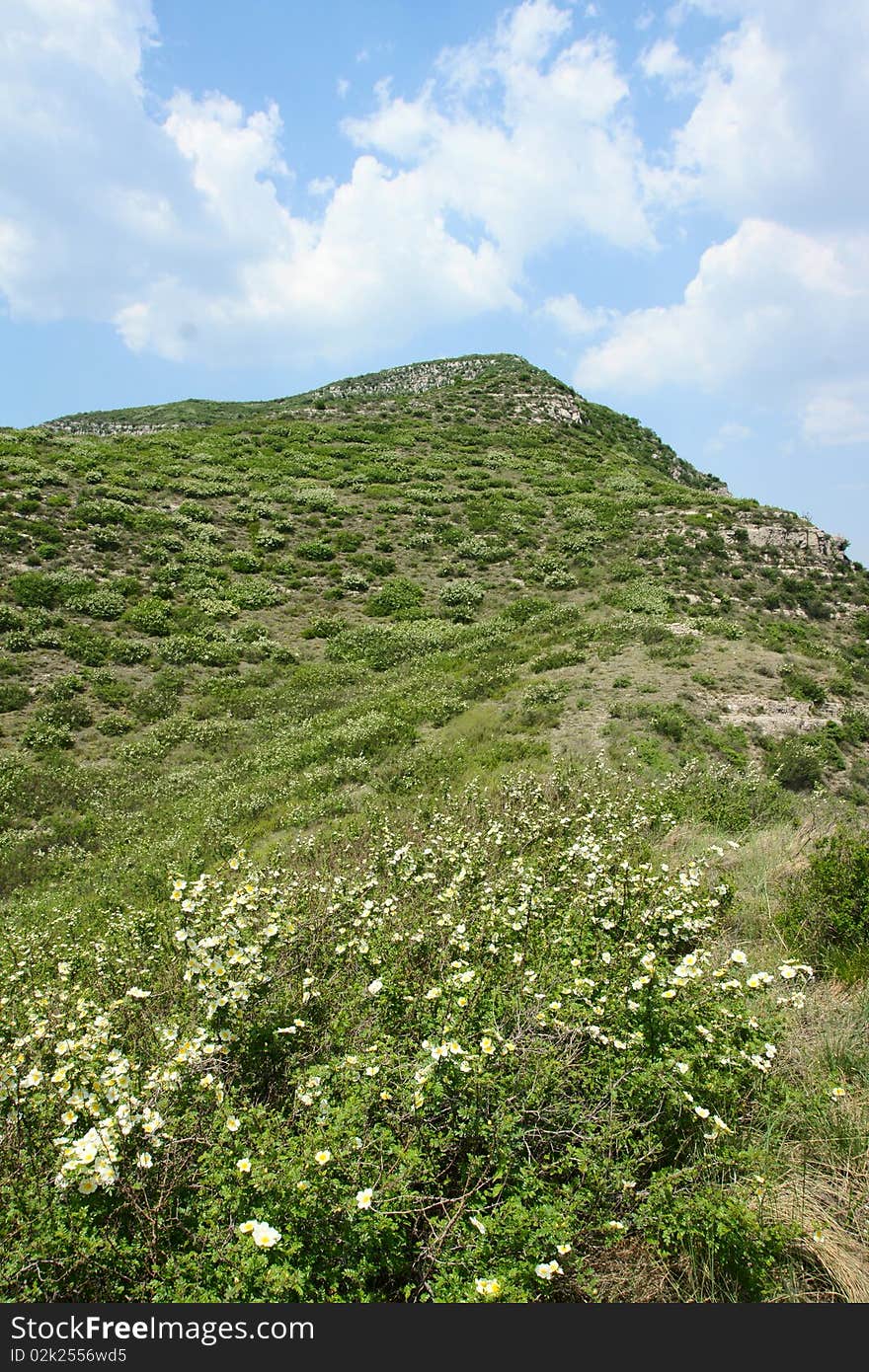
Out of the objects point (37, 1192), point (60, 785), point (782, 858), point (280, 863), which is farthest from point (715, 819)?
point (60, 785)

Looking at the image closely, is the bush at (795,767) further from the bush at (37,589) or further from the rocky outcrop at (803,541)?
the bush at (37,589)

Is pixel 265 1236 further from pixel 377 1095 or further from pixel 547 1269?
pixel 547 1269

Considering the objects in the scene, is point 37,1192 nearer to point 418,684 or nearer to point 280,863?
point 280,863

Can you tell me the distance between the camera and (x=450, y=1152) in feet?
11.5

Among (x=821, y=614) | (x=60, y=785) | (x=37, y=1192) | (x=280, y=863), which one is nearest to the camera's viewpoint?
(x=37, y=1192)

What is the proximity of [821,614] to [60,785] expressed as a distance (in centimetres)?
2269

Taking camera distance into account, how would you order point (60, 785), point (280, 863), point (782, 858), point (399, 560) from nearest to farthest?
1. point (782, 858)
2. point (280, 863)
3. point (60, 785)
4. point (399, 560)

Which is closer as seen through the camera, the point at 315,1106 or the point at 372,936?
the point at 315,1106

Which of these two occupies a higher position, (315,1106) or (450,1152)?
(315,1106)

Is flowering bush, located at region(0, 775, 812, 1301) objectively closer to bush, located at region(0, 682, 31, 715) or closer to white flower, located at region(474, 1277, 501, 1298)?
white flower, located at region(474, 1277, 501, 1298)

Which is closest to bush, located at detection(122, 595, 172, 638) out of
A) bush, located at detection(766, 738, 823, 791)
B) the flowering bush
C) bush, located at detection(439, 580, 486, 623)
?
bush, located at detection(439, 580, 486, 623)

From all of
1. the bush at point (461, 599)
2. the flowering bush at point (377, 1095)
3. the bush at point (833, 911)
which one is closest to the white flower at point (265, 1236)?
the flowering bush at point (377, 1095)

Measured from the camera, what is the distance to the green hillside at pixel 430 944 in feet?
9.77

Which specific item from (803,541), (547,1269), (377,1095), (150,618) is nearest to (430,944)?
(377,1095)
